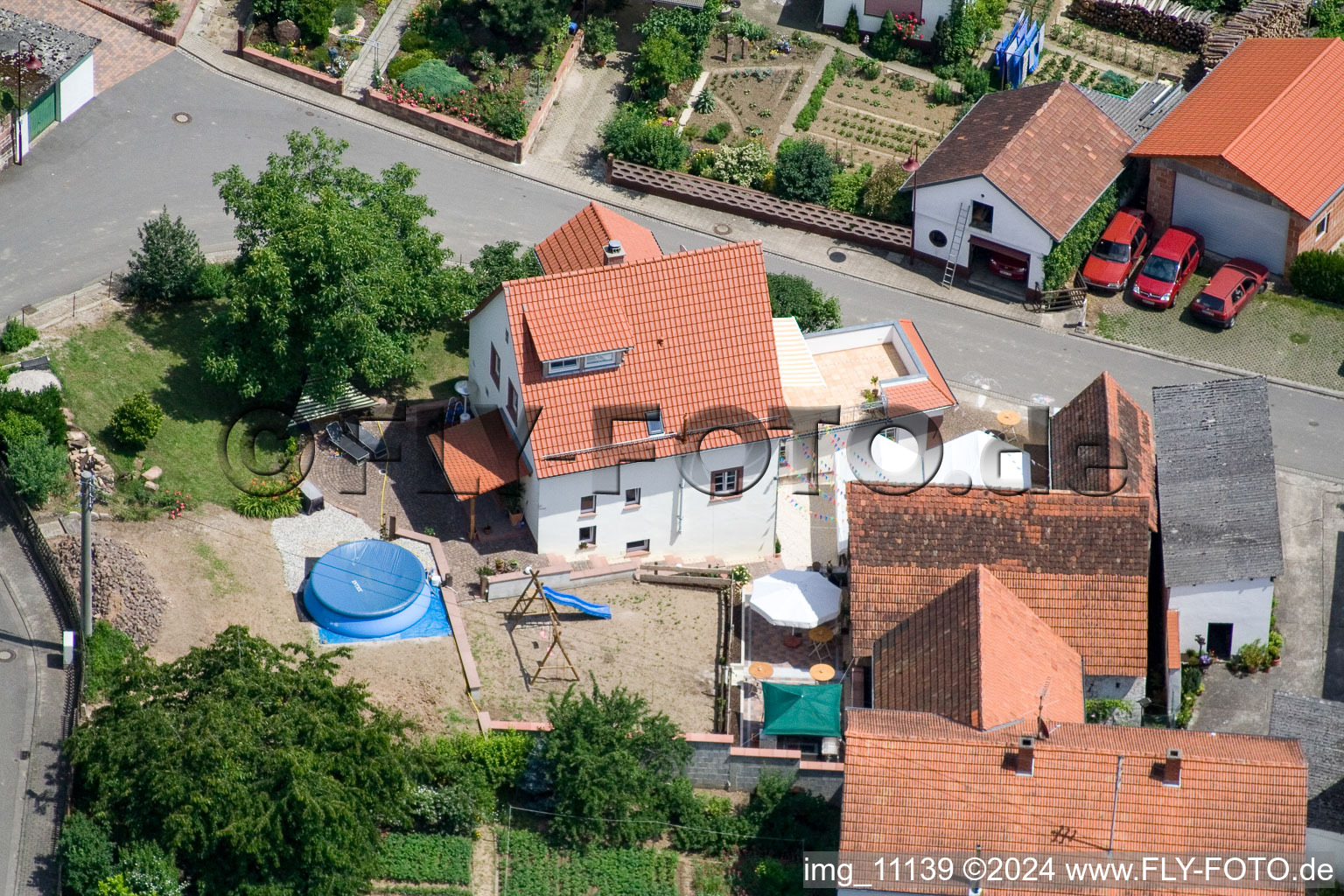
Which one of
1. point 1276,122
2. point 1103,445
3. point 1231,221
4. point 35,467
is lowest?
point 35,467

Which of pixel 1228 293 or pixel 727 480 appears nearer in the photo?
pixel 727 480

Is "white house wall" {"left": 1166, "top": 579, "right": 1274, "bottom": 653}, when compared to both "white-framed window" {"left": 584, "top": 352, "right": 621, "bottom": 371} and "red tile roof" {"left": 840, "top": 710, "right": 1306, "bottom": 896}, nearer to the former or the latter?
"red tile roof" {"left": 840, "top": 710, "right": 1306, "bottom": 896}

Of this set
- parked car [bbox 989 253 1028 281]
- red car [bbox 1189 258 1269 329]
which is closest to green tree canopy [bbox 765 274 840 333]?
parked car [bbox 989 253 1028 281]

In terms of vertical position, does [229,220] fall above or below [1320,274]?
above

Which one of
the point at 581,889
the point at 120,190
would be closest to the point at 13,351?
the point at 120,190

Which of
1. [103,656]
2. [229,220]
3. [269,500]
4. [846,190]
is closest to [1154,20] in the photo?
[846,190]

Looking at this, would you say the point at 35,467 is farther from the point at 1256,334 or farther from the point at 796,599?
the point at 1256,334

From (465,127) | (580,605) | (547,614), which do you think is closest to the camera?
(580,605)
